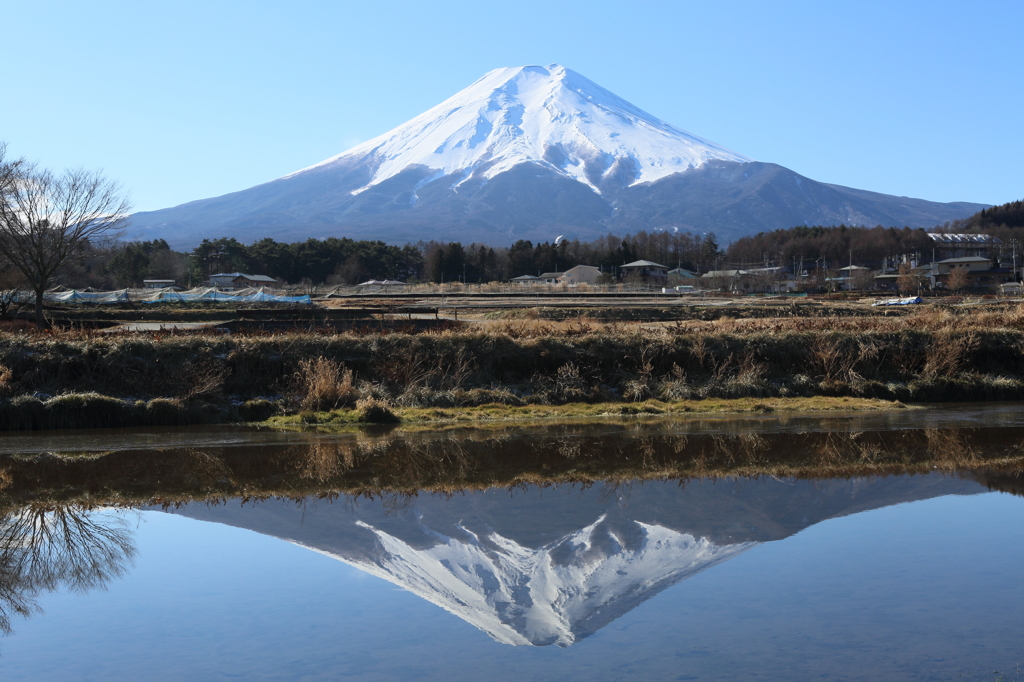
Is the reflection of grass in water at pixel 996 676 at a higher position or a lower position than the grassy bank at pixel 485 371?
lower

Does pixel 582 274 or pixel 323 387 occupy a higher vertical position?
pixel 582 274

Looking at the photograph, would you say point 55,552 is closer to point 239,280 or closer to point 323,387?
point 323,387

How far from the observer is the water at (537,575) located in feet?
15.5

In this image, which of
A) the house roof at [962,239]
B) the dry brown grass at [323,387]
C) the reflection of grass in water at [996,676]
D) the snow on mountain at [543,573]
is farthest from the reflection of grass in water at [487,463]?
the house roof at [962,239]

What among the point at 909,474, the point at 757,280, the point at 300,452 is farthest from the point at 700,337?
the point at 757,280

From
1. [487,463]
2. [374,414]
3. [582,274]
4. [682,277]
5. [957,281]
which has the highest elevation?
[582,274]

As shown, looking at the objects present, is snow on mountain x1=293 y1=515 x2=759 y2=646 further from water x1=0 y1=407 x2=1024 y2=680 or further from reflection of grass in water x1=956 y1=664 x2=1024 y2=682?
reflection of grass in water x1=956 y1=664 x2=1024 y2=682

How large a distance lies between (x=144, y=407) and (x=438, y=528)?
30.9ft

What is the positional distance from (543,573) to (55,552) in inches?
166

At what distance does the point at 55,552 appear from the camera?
7.00 m

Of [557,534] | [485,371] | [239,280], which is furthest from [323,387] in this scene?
[239,280]

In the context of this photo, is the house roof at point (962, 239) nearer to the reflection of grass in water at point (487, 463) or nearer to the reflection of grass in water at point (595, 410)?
the reflection of grass in water at point (595, 410)

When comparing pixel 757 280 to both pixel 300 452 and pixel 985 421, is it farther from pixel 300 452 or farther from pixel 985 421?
pixel 300 452

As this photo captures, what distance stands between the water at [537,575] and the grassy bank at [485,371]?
403 cm
